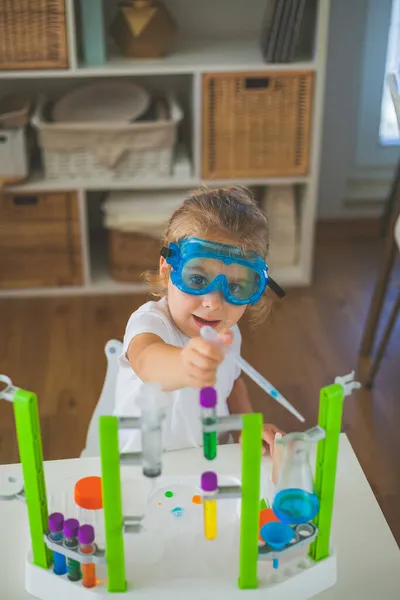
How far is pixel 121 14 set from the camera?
2543 millimetres

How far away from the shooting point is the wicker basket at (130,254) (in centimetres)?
268

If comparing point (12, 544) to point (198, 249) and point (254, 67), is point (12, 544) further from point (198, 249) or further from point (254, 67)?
point (254, 67)

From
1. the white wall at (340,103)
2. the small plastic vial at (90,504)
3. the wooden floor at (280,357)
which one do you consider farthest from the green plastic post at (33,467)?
the white wall at (340,103)

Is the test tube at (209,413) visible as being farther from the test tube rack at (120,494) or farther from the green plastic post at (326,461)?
the green plastic post at (326,461)

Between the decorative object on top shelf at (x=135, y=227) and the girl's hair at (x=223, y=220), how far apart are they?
133cm

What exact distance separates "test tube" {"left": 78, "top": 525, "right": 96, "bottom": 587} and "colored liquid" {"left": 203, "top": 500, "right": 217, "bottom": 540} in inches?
5.6

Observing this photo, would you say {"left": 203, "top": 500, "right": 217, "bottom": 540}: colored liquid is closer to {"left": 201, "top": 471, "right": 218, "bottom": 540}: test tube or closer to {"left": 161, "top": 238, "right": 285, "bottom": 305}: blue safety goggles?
{"left": 201, "top": 471, "right": 218, "bottom": 540}: test tube

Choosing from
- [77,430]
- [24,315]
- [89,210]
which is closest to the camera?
[77,430]

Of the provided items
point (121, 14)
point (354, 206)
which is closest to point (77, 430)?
point (121, 14)

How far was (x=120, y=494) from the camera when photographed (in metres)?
0.88

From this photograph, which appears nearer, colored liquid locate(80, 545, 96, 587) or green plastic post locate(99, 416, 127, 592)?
green plastic post locate(99, 416, 127, 592)

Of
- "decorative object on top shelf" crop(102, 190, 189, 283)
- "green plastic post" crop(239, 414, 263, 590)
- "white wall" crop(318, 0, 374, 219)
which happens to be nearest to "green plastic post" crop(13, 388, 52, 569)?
"green plastic post" crop(239, 414, 263, 590)

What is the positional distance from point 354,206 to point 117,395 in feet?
6.81

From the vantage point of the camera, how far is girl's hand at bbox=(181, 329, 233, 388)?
2.78 feet
